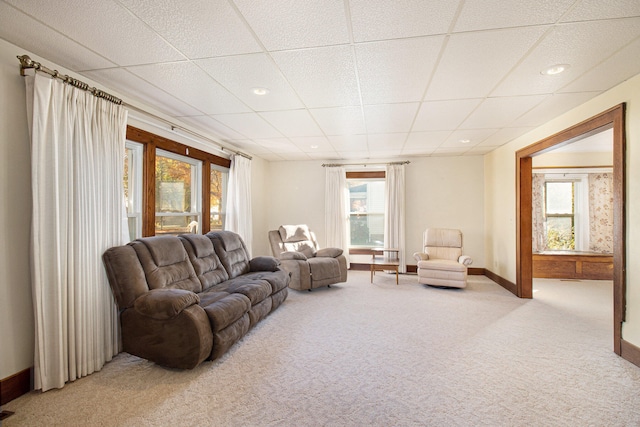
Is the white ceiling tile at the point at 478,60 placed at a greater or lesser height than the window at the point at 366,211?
greater

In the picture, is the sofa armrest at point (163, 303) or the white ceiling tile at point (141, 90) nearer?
the sofa armrest at point (163, 303)

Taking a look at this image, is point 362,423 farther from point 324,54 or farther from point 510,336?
point 324,54

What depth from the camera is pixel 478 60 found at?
7.32ft

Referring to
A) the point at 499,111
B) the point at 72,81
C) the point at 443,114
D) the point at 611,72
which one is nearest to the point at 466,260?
the point at 499,111

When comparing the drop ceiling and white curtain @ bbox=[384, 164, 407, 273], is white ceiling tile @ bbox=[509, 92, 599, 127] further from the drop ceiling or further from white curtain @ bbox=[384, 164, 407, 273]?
white curtain @ bbox=[384, 164, 407, 273]

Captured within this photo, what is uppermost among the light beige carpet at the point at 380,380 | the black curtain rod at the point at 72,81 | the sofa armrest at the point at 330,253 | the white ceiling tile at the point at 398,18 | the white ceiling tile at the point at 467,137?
the white ceiling tile at the point at 467,137

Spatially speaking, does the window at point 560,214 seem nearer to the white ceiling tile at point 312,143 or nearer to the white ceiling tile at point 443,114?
the white ceiling tile at point 443,114

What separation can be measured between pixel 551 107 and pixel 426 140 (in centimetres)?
175

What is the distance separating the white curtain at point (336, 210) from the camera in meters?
6.35

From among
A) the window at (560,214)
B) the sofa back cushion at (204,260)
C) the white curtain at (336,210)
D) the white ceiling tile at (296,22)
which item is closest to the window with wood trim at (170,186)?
the sofa back cushion at (204,260)

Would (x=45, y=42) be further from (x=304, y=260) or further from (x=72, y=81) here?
(x=304, y=260)

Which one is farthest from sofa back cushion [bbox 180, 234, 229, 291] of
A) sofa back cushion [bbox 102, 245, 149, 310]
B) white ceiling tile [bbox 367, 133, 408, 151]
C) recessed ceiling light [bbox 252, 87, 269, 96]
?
white ceiling tile [bbox 367, 133, 408, 151]

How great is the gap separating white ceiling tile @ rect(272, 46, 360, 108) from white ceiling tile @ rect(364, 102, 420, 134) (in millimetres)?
349

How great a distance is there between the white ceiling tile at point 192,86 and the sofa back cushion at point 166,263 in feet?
4.85
